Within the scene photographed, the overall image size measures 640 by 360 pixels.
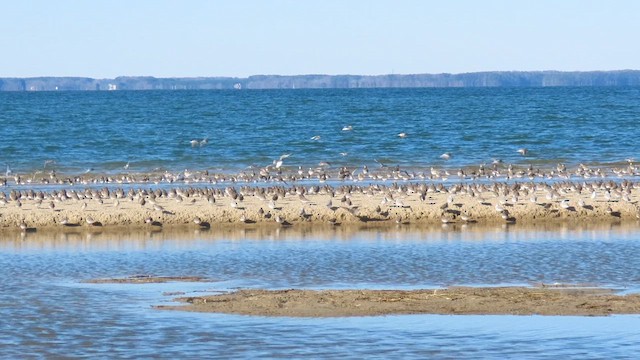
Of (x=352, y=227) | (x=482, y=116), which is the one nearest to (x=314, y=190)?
(x=352, y=227)

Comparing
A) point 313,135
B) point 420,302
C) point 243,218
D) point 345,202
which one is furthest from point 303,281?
point 313,135

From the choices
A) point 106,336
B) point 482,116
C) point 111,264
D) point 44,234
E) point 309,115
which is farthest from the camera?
point 309,115

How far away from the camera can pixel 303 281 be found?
59.5ft

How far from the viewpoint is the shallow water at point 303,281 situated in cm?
1339

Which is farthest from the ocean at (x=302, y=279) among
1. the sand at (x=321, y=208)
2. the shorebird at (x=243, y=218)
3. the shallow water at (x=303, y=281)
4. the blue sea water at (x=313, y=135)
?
the blue sea water at (x=313, y=135)

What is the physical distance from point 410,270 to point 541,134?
3947cm

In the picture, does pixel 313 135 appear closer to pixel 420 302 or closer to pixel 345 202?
pixel 345 202

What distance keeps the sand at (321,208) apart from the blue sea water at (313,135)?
14738 millimetres

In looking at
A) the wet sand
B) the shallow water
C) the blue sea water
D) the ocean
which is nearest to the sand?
the ocean

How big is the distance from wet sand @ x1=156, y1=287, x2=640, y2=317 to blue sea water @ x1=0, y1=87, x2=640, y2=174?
27.0 meters

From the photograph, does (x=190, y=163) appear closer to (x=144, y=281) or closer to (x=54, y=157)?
(x=54, y=157)

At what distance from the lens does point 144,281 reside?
18.2m

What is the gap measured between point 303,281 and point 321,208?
8333mm

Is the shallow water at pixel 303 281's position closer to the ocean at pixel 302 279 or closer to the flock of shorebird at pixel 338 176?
the ocean at pixel 302 279
